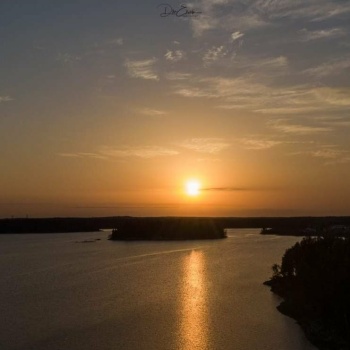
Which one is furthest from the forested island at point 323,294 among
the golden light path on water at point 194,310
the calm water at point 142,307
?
the golden light path on water at point 194,310

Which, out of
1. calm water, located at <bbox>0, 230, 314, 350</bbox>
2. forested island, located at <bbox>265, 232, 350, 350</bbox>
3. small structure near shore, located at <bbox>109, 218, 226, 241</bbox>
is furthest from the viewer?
small structure near shore, located at <bbox>109, 218, 226, 241</bbox>

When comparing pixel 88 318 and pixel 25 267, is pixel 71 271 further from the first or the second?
pixel 88 318

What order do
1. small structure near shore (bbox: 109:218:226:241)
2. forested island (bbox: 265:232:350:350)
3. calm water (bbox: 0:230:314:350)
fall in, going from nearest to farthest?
forested island (bbox: 265:232:350:350) → calm water (bbox: 0:230:314:350) → small structure near shore (bbox: 109:218:226:241)

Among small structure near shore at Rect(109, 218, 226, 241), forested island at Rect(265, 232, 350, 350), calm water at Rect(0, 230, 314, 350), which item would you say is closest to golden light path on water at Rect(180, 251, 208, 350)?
calm water at Rect(0, 230, 314, 350)

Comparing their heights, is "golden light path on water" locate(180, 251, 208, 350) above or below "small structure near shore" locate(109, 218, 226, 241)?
below

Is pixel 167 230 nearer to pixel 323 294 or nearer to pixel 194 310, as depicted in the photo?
pixel 194 310

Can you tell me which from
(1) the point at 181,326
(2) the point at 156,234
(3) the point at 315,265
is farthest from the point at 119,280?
(2) the point at 156,234

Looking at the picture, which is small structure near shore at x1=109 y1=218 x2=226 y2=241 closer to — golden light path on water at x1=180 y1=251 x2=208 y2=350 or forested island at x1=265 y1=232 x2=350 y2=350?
golden light path on water at x1=180 y1=251 x2=208 y2=350
